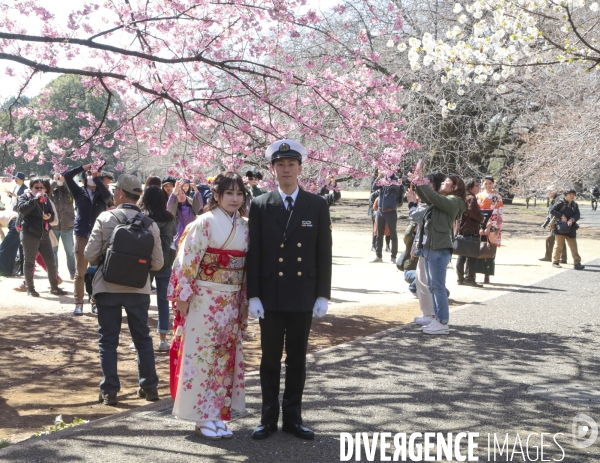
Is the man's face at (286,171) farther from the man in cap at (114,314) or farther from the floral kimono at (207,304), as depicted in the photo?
the man in cap at (114,314)

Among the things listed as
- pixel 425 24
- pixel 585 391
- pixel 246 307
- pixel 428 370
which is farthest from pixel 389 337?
pixel 425 24

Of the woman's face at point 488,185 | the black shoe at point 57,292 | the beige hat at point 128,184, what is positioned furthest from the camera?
the woman's face at point 488,185

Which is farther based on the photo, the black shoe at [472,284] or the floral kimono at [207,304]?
the black shoe at [472,284]

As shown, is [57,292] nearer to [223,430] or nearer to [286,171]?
[223,430]

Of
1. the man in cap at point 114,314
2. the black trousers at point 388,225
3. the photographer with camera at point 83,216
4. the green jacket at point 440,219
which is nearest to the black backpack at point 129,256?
the man in cap at point 114,314

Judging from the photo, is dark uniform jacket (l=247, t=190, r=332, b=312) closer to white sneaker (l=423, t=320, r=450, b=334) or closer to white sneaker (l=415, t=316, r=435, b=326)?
white sneaker (l=423, t=320, r=450, b=334)

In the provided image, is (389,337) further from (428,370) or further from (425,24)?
(425,24)

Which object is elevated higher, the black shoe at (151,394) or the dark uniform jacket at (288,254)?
the dark uniform jacket at (288,254)

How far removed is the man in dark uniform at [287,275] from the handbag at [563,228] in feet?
41.7

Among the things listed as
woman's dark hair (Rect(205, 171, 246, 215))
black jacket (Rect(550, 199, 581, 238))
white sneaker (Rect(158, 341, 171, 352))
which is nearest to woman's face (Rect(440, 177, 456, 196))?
white sneaker (Rect(158, 341, 171, 352))

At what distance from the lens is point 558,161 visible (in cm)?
2084

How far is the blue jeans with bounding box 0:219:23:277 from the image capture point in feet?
41.0

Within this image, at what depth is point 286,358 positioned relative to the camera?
16.5ft

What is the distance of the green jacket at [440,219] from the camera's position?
859 centimetres
